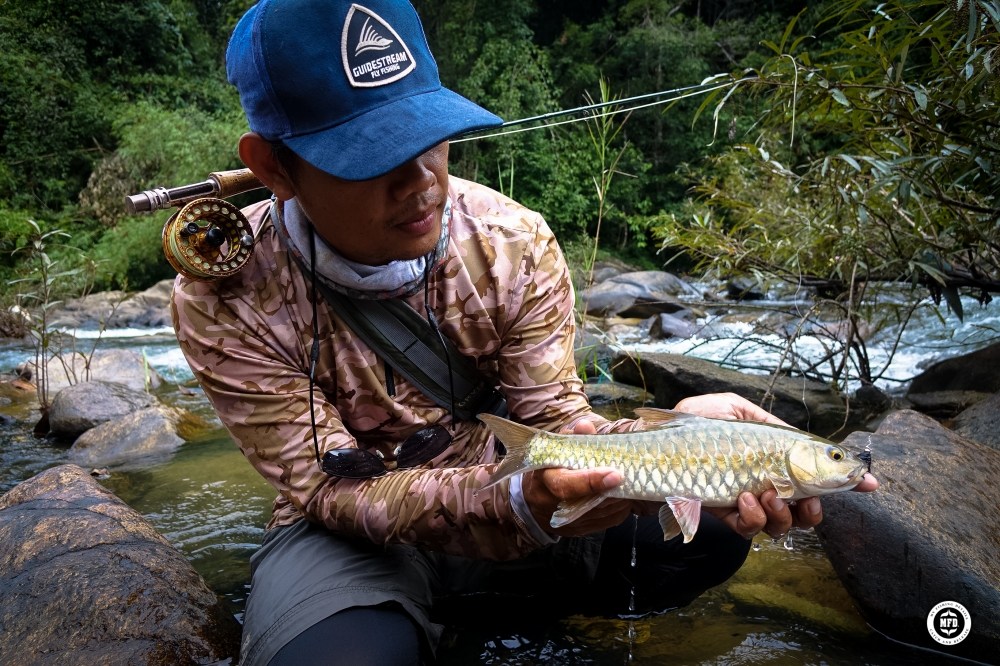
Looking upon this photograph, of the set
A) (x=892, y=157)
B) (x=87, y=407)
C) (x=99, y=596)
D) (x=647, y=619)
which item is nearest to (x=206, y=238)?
(x=99, y=596)

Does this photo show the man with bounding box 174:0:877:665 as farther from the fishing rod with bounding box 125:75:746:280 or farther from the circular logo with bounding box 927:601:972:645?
the circular logo with bounding box 927:601:972:645

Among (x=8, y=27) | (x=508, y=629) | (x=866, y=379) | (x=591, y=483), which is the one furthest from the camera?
(x=8, y=27)

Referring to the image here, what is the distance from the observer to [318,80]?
6.40 feet

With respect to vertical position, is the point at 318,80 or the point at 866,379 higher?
the point at 318,80

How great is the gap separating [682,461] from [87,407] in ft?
19.3

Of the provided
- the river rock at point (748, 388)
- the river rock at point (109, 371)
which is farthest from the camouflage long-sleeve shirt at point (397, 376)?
the river rock at point (109, 371)

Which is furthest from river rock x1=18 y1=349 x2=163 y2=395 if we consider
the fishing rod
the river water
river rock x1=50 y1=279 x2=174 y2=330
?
the fishing rod

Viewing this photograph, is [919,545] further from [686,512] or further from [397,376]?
[397,376]

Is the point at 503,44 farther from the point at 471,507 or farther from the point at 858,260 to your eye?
the point at 471,507

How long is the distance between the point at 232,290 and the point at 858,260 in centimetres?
360

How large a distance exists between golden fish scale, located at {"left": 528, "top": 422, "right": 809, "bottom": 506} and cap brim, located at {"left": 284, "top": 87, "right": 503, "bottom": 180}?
805 mm

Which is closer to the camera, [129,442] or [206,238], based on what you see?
[206,238]

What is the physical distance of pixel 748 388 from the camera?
5.52 metres

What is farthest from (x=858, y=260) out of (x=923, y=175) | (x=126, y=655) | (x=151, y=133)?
(x=151, y=133)
